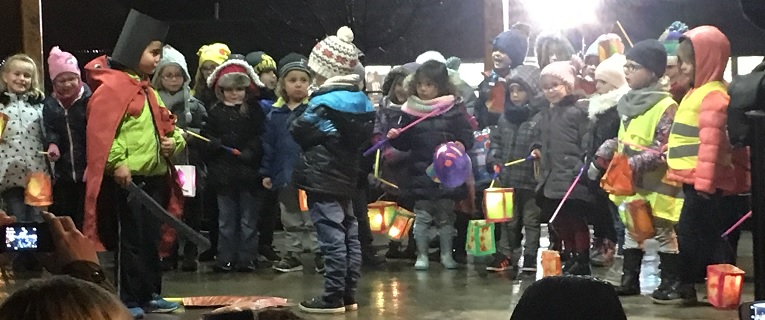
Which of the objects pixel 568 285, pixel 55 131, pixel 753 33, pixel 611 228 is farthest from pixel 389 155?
pixel 753 33

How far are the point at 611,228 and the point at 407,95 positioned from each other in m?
1.81

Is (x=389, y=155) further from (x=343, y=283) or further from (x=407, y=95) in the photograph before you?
(x=343, y=283)

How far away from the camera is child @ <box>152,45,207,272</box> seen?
25.3ft

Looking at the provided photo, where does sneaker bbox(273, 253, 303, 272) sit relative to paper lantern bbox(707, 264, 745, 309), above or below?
above

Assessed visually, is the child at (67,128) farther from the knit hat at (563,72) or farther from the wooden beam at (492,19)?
the wooden beam at (492,19)

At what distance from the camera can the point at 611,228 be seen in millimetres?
7855

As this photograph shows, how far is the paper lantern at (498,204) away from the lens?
732 centimetres

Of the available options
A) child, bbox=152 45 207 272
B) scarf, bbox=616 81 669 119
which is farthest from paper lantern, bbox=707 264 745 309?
child, bbox=152 45 207 272

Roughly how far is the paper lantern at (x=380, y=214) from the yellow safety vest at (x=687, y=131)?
2.33 m

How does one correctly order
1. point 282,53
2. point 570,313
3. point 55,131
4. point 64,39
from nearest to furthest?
point 570,313
point 55,131
point 64,39
point 282,53

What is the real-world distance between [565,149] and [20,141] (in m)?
3.82

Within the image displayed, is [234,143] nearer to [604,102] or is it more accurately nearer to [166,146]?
[166,146]

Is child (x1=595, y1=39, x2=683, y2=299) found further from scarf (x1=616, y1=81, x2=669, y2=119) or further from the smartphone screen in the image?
the smartphone screen

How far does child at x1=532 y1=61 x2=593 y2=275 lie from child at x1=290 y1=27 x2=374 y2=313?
151 centimetres
